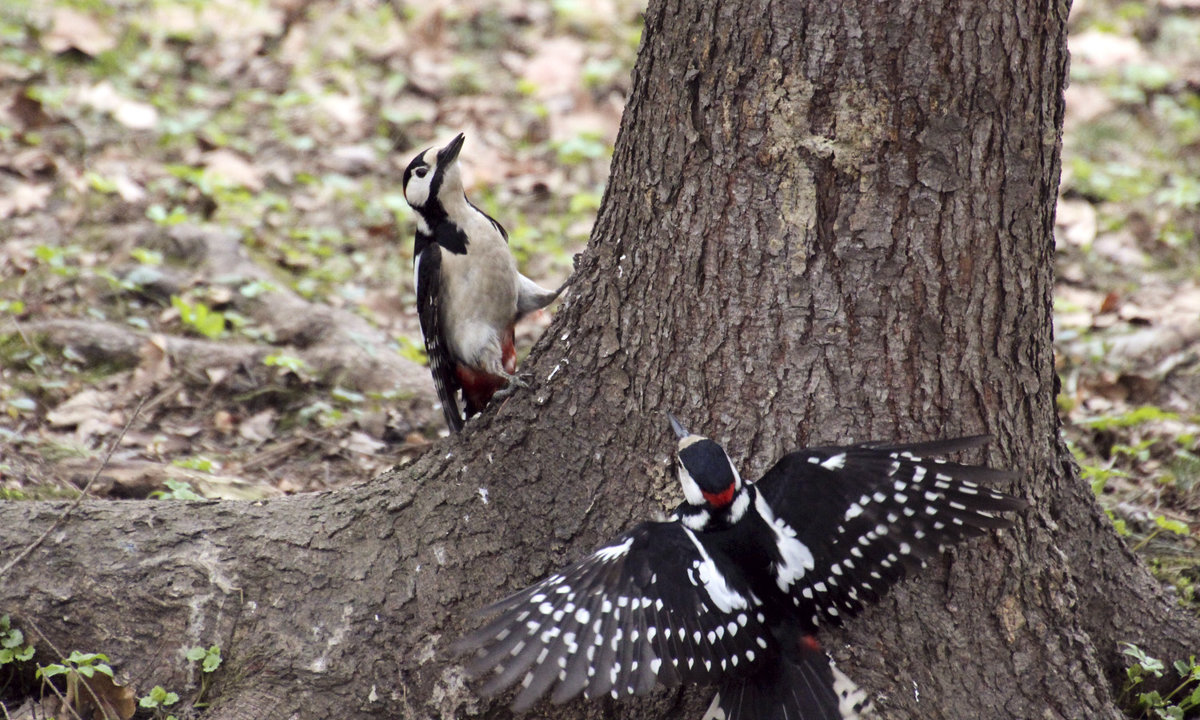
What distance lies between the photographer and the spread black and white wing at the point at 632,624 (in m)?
2.44

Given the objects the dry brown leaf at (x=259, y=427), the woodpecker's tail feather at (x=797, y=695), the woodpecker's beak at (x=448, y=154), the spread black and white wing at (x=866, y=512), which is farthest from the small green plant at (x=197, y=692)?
the woodpecker's beak at (x=448, y=154)

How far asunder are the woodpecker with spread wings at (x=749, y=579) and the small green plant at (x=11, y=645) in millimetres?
1225

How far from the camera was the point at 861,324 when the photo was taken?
8.82 ft

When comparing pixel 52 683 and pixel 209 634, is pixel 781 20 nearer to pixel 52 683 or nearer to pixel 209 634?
pixel 209 634

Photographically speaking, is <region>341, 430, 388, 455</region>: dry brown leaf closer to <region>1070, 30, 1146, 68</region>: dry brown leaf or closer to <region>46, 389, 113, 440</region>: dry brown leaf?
<region>46, 389, 113, 440</region>: dry brown leaf

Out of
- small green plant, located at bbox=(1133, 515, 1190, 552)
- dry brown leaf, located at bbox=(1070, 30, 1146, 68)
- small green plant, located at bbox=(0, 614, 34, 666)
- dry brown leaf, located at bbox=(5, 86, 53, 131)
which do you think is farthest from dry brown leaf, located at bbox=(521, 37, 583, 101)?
small green plant, located at bbox=(0, 614, 34, 666)

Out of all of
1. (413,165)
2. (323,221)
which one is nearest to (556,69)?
(323,221)

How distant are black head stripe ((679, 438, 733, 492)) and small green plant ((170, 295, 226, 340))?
2.94 m

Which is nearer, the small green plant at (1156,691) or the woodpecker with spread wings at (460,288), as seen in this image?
the small green plant at (1156,691)

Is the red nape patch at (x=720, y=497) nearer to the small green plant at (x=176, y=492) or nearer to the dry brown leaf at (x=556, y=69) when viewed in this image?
the small green plant at (x=176, y=492)

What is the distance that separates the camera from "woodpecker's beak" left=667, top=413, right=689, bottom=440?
2766mm

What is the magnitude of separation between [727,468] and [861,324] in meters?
0.48

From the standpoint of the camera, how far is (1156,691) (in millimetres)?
→ 3057

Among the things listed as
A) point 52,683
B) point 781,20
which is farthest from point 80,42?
point 781,20
